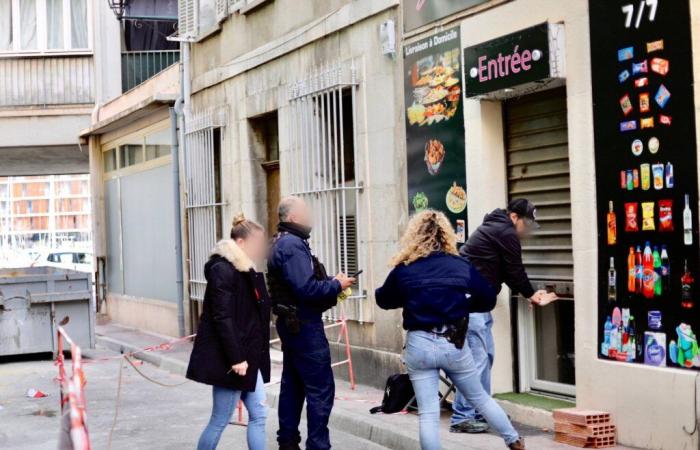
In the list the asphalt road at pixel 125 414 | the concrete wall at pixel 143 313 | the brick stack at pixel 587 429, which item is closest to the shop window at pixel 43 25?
the concrete wall at pixel 143 313

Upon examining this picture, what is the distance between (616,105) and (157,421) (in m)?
5.23

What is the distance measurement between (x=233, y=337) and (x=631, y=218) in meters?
3.01

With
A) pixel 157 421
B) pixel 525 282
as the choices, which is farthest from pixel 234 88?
pixel 525 282

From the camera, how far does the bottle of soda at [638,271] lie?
311 inches

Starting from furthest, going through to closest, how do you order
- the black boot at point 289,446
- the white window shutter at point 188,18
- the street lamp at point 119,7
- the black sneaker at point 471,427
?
the street lamp at point 119,7, the white window shutter at point 188,18, the black sneaker at point 471,427, the black boot at point 289,446

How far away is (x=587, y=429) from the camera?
802 centimetres

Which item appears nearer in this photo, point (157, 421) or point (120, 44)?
point (157, 421)

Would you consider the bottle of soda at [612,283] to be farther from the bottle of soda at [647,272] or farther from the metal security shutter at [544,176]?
the metal security shutter at [544,176]

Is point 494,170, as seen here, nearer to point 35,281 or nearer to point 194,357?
point 194,357

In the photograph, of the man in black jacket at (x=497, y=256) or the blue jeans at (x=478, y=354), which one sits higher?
the man in black jacket at (x=497, y=256)

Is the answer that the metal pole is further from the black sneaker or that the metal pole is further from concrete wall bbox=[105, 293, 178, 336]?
the black sneaker

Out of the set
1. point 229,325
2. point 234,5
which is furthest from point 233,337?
point 234,5

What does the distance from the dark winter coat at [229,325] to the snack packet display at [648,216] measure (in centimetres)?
276

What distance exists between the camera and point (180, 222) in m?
18.1
